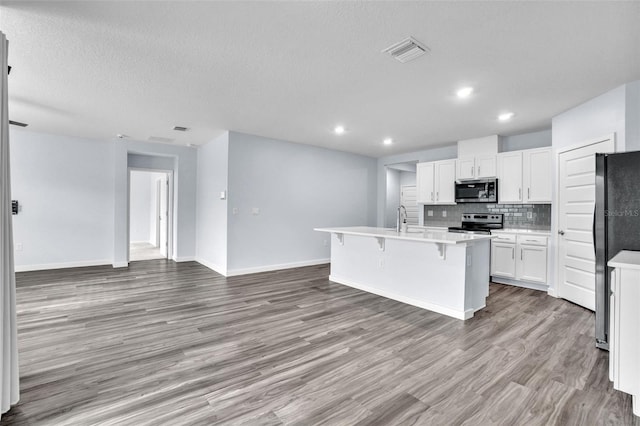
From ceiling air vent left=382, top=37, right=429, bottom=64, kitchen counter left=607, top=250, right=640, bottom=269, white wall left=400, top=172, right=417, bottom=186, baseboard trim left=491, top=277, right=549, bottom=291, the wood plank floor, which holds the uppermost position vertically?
ceiling air vent left=382, top=37, right=429, bottom=64

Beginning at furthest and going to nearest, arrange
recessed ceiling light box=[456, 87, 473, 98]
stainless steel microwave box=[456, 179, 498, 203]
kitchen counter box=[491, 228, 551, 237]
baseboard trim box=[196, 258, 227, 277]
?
baseboard trim box=[196, 258, 227, 277] → stainless steel microwave box=[456, 179, 498, 203] → kitchen counter box=[491, 228, 551, 237] → recessed ceiling light box=[456, 87, 473, 98]

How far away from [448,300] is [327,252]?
367 centimetres

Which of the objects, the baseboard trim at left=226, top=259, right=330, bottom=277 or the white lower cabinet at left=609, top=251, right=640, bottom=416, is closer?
the white lower cabinet at left=609, top=251, right=640, bottom=416

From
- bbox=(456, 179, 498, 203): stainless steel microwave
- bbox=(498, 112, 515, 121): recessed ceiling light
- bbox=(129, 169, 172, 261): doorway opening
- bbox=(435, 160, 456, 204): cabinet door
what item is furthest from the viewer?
bbox=(129, 169, 172, 261): doorway opening

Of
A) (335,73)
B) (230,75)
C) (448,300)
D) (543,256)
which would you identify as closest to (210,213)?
(230,75)

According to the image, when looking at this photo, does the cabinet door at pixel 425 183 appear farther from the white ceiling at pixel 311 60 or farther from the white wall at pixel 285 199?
the white ceiling at pixel 311 60

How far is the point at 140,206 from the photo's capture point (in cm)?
1065

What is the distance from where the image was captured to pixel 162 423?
1729mm

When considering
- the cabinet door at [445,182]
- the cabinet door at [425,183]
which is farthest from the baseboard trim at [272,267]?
the cabinet door at [445,182]

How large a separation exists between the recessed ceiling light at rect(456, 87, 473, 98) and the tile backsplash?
2842 millimetres

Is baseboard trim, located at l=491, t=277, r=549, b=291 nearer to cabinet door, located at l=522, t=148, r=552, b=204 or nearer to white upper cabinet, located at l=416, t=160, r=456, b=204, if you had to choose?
cabinet door, located at l=522, t=148, r=552, b=204

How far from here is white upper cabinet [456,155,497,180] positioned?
5.44 m

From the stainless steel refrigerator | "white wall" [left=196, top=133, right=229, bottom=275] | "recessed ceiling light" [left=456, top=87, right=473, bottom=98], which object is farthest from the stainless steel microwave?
"white wall" [left=196, top=133, right=229, bottom=275]

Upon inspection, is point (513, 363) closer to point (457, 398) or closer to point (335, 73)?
point (457, 398)
